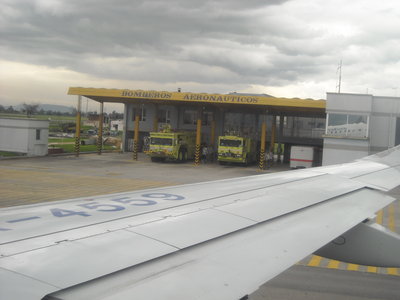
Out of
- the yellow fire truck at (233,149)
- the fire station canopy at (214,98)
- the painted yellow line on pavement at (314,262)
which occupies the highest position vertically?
the fire station canopy at (214,98)

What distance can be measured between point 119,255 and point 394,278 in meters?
7.57

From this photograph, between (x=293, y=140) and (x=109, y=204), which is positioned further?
(x=293, y=140)

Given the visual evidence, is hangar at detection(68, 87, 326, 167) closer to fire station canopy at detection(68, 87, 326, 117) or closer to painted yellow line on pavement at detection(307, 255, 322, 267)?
fire station canopy at detection(68, 87, 326, 117)

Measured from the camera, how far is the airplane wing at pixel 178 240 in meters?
2.24

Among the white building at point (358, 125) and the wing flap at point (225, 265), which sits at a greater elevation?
the white building at point (358, 125)

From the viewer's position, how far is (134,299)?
83.7 inches

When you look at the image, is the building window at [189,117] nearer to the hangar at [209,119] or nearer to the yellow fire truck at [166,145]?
the hangar at [209,119]

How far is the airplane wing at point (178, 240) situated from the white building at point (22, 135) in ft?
99.2

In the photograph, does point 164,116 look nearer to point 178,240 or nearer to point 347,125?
point 347,125

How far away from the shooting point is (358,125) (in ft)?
90.8

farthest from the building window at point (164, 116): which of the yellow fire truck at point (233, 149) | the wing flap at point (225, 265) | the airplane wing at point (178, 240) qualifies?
the wing flap at point (225, 265)

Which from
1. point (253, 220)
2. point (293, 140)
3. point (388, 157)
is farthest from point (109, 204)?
point (293, 140)

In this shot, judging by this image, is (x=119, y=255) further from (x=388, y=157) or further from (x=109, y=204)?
(x=388, y=157)

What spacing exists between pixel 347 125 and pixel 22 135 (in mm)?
24824
